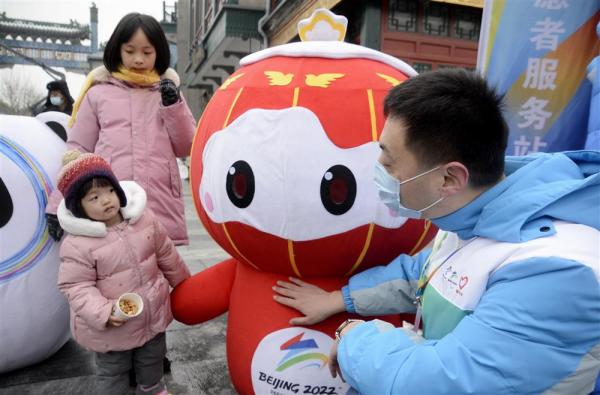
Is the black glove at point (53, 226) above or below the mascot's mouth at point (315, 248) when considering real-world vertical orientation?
below

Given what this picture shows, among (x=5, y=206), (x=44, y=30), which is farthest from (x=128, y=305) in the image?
(x=44, y=30)

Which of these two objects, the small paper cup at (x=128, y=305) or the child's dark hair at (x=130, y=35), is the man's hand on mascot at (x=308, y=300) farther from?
the child's dark hair at (x=130, y=35)

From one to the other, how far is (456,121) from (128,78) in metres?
1.91

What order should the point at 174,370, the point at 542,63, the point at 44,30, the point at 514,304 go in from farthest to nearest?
1. the point at 44,30
2. the point at 542,63
3. the point at 174,370
4. the point at 514,304

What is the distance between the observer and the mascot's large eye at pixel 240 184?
177cm

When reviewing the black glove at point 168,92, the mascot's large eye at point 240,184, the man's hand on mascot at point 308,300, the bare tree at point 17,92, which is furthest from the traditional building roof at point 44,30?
the man's hand on mascot at point 308,300

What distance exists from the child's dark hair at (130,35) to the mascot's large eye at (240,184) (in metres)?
1.08

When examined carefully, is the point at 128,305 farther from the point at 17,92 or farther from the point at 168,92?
the point at 17,92

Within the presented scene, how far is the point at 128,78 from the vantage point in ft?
8.15

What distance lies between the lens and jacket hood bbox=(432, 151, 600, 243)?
106 centimetres

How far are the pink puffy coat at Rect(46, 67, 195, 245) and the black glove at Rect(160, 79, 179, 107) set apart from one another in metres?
0.03

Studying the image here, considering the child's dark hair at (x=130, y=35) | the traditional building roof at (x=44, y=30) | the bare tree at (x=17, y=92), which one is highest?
the traditional building roof at (x=44, y=30)

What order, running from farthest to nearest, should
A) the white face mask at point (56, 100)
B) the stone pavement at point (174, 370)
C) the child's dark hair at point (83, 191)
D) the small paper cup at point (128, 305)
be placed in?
the white face mask at point (56, 100) → the stone pavement at point (174, 370) → the child's dark hair at point (83, 191) → the small paper cup at point (128, 305)

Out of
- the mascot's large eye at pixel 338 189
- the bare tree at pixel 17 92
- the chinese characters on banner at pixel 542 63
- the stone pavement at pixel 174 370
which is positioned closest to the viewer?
the mascot's large eye at pixel 338 189
